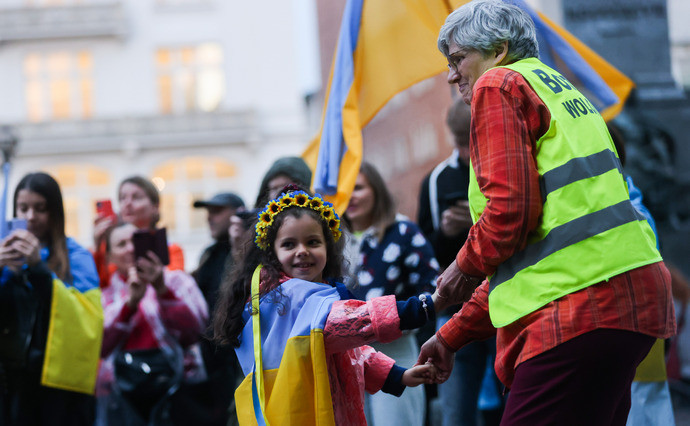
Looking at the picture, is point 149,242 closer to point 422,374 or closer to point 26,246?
point 26,246

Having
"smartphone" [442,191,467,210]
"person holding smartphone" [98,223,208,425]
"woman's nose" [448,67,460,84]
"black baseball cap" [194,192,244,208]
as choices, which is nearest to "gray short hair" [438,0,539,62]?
"woman's nose" [448,67,460,84]

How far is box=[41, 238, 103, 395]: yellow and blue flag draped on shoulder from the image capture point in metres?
4.56

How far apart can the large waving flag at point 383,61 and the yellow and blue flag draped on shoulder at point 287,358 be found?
1.59 m

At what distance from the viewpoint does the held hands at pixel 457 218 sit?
448cm

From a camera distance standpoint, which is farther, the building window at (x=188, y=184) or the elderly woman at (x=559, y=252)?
the building window at (x=188, y=184)

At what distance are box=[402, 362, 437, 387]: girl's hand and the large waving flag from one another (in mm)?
1578

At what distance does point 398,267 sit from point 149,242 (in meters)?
1.63

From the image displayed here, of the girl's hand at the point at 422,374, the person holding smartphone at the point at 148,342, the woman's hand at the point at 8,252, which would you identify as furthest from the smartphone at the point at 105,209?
the girl's hand at the point at 422,374

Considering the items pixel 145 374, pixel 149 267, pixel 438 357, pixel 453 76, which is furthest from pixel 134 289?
pixel 453 76

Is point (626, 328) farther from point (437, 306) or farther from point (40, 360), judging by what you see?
point (40, 360)

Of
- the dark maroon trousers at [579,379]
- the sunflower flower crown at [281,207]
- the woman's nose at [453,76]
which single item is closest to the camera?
the dark maroon trousers at [579,379]

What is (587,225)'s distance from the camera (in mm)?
2389

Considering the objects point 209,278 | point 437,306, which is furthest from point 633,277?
point 209,278

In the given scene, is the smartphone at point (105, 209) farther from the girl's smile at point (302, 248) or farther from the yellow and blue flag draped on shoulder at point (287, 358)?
the yellow and blue flag draped on shoulder at point (287, 358)
